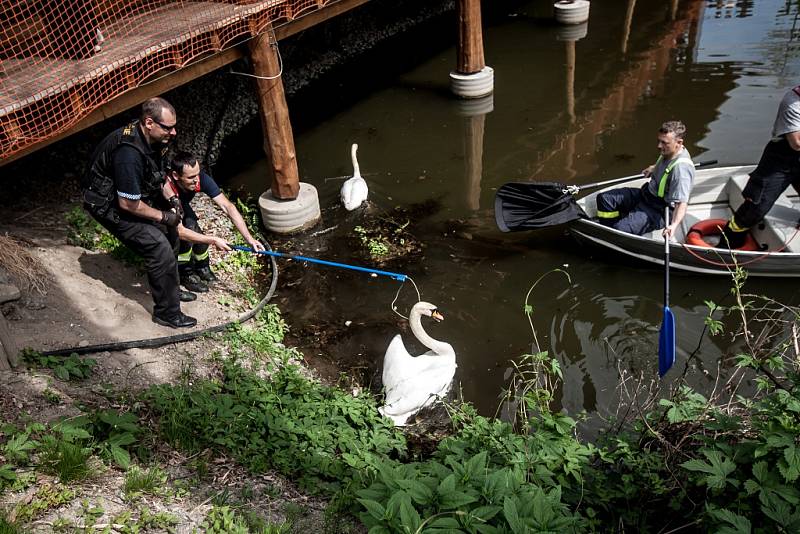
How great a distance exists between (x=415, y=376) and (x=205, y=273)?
9.11 feet

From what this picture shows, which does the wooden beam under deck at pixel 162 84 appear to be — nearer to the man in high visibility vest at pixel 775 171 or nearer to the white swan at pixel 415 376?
the white swan at pixel 415 376

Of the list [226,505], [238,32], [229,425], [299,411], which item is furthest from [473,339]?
[238,32]

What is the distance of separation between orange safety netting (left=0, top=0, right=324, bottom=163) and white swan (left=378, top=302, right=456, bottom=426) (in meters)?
3.58

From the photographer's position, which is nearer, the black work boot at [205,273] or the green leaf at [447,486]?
the green leaf at [447,486]

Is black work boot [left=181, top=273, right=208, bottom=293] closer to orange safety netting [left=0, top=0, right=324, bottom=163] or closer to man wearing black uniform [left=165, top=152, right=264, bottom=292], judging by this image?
man wearing black uniform [left=165, top=152, right=264, bottom=292]

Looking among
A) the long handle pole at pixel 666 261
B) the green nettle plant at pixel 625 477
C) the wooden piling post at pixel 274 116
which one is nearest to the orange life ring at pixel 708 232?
the long handle pole at pixel 666 261

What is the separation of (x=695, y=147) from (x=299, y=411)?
7667 mm

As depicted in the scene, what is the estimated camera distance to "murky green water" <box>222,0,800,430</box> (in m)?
6.44

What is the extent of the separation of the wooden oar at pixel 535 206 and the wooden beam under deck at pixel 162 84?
10.9ft

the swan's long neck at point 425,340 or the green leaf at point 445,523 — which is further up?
the green leaf at point 445,523

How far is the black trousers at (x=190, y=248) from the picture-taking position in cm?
629

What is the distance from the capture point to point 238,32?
6.95 meters

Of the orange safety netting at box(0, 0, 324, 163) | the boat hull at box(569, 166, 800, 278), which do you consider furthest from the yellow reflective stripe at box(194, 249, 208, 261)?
the boat hull at box(569, 166, 800, 278)

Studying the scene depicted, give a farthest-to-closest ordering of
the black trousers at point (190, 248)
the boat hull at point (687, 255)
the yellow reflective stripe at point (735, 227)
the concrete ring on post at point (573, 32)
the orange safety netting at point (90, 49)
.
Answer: the concrete ring on post at point (573, 32) → the yellow reflective stripe at point (735, 227) → the boat hull at point (687, 255) → the black trousers at point (190, 248) → the orange safety netting at point (90, 49)
